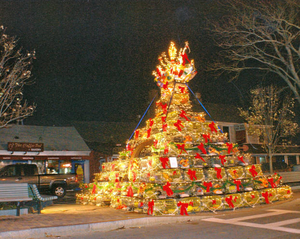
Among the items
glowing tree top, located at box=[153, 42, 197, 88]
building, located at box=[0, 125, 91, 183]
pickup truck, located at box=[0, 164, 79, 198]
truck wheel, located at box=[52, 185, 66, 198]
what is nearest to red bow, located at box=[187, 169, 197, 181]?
glowing tree top, located at box=[153, 42, 197, 88]

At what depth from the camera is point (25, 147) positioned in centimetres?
2259

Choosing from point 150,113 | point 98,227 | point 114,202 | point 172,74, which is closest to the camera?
point 98,227

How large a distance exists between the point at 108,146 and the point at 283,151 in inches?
787

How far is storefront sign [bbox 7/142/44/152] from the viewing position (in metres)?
22.0

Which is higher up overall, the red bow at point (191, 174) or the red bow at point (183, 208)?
the red bow at point (191, 174)

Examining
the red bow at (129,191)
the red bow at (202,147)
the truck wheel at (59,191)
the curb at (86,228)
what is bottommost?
the truck wheel at (59,191)

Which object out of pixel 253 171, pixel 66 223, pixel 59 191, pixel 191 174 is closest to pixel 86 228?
pixel 66 223

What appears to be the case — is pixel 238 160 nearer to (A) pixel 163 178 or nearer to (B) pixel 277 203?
(B) pixel 277 203

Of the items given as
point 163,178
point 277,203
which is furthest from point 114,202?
point 277,203

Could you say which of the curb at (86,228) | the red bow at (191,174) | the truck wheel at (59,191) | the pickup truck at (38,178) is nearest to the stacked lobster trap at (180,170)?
the red bow at (191,174)

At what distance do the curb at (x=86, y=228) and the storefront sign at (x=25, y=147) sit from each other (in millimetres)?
17158

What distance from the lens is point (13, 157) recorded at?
2223cm

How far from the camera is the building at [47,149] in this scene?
73.9ft

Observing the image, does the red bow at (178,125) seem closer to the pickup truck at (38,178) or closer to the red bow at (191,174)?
the red bow at (191,174)
